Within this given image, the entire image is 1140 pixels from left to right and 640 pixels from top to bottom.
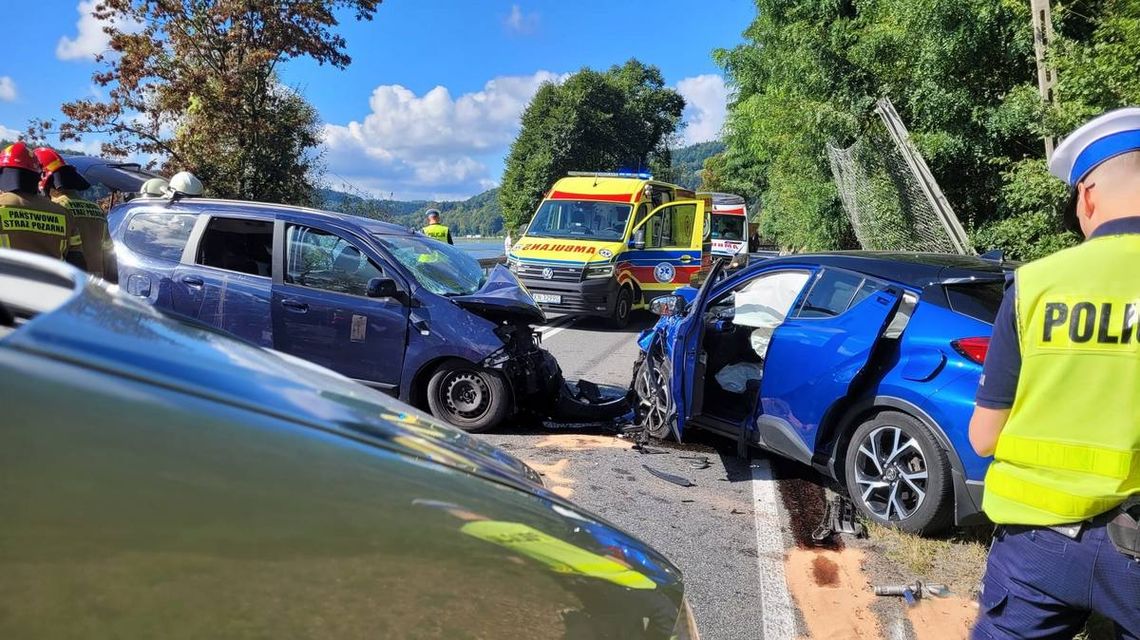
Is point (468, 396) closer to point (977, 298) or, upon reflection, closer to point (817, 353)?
point (817, 353)

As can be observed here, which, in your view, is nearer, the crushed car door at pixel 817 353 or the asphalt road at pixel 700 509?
the asphalt road at pixel 700 509

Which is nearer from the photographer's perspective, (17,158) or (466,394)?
(17,158)

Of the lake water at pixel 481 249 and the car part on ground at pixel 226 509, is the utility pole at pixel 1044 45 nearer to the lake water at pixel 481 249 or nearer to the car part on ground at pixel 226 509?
the lake water at pixel 481 249

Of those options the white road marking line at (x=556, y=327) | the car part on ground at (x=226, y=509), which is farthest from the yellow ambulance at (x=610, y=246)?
the car part on ground at (x=226, y=509)

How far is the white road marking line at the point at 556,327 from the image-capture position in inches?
444

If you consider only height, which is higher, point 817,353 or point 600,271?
point 600,271

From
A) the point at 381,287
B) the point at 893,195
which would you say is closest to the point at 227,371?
the point at 381,287

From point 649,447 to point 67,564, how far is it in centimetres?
496

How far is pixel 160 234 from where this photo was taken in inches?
244

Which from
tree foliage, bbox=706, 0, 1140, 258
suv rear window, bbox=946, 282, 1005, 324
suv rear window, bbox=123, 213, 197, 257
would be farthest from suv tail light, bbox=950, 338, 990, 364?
tree foliage, bbox=706, 0, 1140, 258

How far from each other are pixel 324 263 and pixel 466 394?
157 centimetres

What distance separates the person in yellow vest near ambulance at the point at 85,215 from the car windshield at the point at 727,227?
81.2 ft

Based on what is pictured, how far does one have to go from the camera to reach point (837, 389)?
421cm

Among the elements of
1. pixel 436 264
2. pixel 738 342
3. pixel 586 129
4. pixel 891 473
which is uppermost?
pixel 586 129
